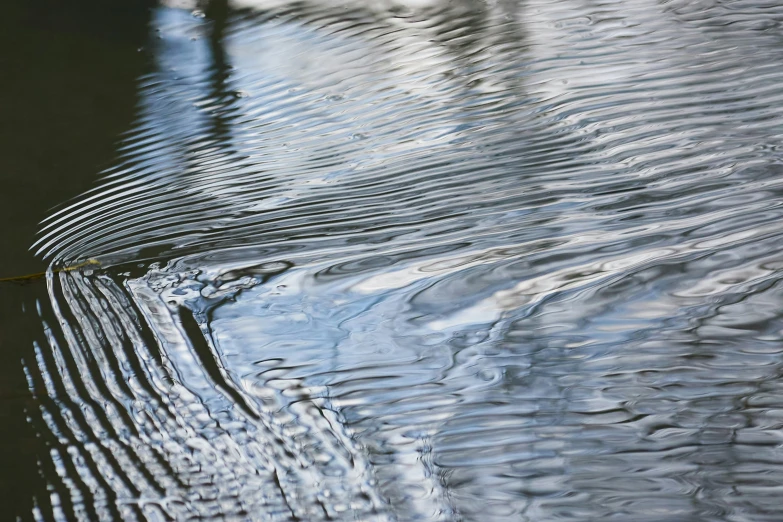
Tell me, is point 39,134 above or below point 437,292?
above

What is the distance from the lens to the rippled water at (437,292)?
555 millimetres

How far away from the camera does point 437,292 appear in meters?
0.74

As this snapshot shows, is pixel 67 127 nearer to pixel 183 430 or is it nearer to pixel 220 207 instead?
pixel 220 207

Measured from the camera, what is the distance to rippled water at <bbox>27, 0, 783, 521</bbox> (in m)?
0.55

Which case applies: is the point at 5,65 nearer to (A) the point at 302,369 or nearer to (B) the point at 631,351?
(A) the point at 302,369

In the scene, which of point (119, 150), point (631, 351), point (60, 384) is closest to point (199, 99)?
point (119, 150)

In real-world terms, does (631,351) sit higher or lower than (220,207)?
lower

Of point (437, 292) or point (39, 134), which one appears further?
point (39, 134)

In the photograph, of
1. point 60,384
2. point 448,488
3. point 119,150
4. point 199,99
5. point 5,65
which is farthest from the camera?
point 5,65

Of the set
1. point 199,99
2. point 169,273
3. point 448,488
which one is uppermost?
point 199,99

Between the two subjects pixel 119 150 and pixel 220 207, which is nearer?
pixel 220 207

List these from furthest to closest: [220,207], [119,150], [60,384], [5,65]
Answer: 1. [5,65]
2. [119,150]
3. [220,207]
4. [60,384]

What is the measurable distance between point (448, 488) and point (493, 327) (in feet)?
0.62

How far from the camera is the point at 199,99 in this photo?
114cm
